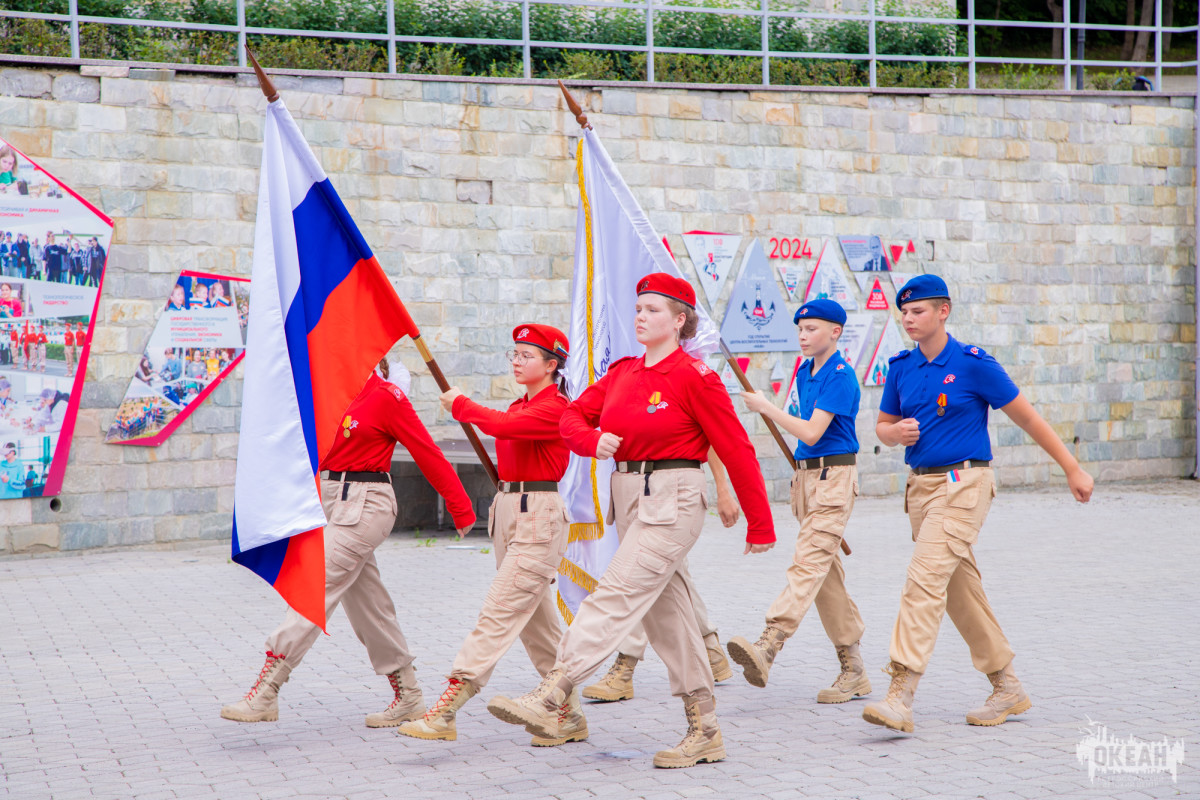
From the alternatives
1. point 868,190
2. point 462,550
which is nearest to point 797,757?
point 462,550

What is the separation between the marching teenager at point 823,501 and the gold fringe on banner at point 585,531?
2.93 ft

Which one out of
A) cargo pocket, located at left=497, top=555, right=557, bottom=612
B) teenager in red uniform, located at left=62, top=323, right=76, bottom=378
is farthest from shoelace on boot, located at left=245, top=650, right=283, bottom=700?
teenager in red uniform, located at left=62, top=323, right=76, bottom=378

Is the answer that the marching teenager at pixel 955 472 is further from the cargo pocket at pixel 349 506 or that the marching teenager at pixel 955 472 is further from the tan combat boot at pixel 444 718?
the cargo pocket at pixel 349 506

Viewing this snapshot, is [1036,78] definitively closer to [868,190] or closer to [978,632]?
[868,190]

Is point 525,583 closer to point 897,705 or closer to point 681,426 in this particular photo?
point 681,426

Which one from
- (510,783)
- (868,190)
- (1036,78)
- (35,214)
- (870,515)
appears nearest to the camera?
(510,783)

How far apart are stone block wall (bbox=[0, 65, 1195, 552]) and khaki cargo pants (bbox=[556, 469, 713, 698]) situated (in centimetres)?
749

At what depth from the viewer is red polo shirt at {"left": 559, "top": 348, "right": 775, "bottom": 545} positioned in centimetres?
497

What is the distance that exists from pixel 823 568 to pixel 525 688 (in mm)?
1631

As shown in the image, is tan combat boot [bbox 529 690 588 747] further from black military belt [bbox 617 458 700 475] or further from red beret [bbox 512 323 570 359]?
red beret [bbox 512 323 570 359]

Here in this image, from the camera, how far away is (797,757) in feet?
16.4

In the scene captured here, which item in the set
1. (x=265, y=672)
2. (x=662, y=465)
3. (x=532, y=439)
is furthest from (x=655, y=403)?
(x=265, y=672)

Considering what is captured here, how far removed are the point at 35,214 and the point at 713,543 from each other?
6.72 meters

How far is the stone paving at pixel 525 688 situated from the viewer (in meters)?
4.70
